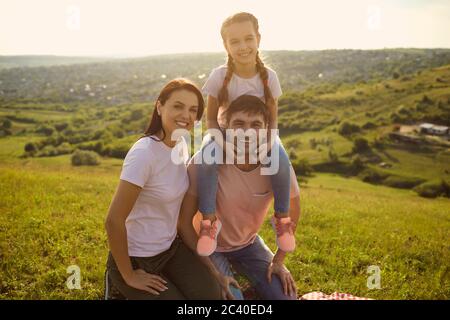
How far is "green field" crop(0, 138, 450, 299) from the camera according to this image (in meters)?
5.46

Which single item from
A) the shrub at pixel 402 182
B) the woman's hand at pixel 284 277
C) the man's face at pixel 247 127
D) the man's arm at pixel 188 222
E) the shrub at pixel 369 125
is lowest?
the shrub at pixel 402 182

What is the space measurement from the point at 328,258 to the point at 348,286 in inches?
38.0

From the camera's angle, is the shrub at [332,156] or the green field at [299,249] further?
the shrub at [332,156]

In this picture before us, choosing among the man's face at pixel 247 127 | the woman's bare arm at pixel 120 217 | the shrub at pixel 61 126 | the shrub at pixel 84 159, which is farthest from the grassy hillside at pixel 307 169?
the man's face at pixel 247 127

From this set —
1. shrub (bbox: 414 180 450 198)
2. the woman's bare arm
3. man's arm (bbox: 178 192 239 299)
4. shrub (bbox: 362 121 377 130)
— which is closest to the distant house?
shrub (bbox: 362 121 377 130)

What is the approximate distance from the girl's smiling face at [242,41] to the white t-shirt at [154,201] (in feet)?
5.70

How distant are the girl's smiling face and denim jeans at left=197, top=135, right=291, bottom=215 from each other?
1.28 metres

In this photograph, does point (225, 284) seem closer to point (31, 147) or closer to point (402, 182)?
point (402, 182)

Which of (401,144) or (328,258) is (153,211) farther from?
(401,144)

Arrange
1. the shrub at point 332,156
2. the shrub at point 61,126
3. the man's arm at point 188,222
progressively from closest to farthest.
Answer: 1. the man's arm at point 188,222
2. the shrub at point 332,156
3. the shrub at point 61,126

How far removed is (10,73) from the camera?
473 ft

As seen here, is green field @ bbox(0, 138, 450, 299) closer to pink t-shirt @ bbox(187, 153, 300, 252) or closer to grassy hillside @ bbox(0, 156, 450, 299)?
grassy hillside @ bbox(0, 156, 450, 299)

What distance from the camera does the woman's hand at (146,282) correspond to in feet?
12.5

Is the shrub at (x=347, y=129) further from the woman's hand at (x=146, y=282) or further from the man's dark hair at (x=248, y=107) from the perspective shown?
the woman's hand at (x=146, y=282)
